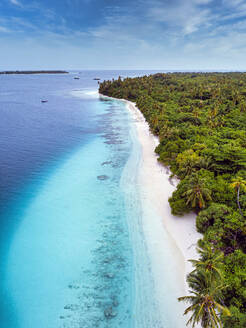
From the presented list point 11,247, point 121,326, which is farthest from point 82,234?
point 121,326

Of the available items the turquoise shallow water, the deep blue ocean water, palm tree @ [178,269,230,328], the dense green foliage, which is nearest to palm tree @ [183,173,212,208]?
the dense green foliage

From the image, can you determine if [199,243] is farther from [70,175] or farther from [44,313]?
[70,175]

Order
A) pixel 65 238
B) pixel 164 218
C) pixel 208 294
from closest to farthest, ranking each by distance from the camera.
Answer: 1. pixel 208 294
2. pixel 65 238
3. pixel 164 218

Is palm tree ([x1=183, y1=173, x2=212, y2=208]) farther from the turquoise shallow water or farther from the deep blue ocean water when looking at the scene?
the turquoise shallow water

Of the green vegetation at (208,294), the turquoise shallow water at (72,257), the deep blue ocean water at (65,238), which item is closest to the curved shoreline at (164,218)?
the deep blue ocean water at (65,238)

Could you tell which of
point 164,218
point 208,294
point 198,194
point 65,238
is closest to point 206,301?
point 208,294

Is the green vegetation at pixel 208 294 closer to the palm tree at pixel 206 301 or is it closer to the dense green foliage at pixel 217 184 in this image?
the palm tree at pixel 206 301

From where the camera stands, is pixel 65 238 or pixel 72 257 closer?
pixel 72 257

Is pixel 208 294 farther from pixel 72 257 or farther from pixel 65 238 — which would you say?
pixel 65 238
